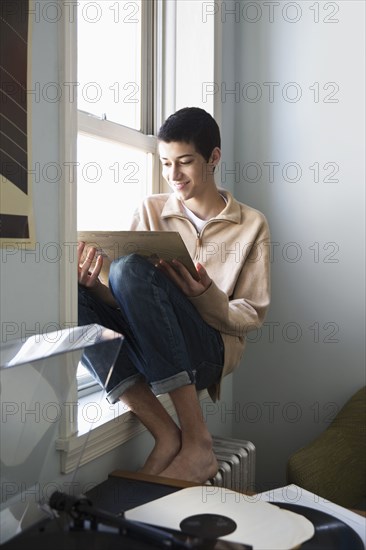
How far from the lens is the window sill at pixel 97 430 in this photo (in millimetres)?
1261

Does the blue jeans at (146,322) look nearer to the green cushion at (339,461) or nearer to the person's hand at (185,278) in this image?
the person's hand at (185,278)

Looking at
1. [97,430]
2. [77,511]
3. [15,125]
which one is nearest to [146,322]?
[97,430]

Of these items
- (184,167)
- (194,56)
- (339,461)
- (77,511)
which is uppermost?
(194,56)

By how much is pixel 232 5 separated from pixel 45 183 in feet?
4.68

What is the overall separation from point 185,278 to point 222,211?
40 cm

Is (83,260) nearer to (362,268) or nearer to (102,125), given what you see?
(102,125)

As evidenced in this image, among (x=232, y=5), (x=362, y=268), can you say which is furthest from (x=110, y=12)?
(x=362, y=268)

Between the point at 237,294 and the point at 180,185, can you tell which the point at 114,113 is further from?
the point at 237,294

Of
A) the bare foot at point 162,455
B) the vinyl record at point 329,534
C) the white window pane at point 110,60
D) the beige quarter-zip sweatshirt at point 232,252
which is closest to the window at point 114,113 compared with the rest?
the white window pane at point 110,60

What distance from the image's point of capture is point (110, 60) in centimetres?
190

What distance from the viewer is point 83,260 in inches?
57.2

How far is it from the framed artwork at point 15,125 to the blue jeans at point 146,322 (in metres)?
0.31

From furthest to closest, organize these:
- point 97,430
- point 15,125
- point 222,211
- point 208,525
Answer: point 222,211 → point 97,430 → point 15,125 → point 208,525

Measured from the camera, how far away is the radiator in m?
1.71
